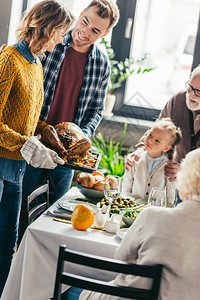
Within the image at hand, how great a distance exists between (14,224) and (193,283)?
1114mm

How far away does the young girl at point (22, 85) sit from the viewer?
1.76 m

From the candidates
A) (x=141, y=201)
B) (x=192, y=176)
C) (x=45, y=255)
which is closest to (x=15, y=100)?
(x=45, y=255)

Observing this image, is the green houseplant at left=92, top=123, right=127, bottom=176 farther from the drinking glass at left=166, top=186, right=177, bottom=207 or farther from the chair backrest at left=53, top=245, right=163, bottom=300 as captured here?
the chair backrest at left=53, top=245, right=163, bottom=300

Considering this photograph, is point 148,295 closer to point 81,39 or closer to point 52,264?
point 52,264

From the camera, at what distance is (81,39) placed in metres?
2.32

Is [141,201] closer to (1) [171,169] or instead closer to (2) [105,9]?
(1) [171,169]

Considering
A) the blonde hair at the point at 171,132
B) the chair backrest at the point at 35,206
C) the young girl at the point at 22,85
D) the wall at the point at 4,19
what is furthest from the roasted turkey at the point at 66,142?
the wall at the point at 4,19

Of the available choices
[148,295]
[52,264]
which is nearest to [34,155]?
[52,264]

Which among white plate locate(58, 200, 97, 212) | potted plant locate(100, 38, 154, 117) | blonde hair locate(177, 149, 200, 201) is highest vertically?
potted plant locate(100, 38, 154, 117)

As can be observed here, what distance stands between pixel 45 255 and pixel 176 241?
24.5 inches

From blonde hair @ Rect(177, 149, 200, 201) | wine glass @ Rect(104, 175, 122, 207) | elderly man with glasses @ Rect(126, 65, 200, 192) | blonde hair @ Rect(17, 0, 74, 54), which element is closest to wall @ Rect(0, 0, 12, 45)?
blonde hair @ Rect(17, 0, 74, 54)

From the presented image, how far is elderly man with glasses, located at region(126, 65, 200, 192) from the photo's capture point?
2.37 meters

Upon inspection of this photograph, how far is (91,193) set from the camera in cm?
203

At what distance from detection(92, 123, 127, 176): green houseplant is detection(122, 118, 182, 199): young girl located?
3.47ft
